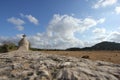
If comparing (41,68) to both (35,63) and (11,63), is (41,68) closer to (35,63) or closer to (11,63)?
(35,63)

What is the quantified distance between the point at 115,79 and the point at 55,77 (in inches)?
92.4

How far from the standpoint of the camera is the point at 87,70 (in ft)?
30.2

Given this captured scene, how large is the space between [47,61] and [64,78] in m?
1.71

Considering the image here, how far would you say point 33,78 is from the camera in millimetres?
8742

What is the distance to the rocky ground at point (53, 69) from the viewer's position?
8.81 m

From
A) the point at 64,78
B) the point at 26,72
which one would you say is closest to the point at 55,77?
the point at 64,78

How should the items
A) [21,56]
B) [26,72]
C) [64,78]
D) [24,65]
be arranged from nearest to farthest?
[64,78] → [26,72] → [24,65] → [21,56]

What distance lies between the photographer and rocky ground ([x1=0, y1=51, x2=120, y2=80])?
8.81m

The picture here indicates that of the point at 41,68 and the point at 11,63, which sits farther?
the point at 11,63

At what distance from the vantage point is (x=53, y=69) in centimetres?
935

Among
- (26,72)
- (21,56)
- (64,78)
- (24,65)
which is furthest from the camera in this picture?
(21,56)

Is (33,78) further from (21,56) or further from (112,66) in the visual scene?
(112,66)

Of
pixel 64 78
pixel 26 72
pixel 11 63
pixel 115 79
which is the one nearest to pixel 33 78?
pixel 26 72

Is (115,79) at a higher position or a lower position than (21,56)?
lower
